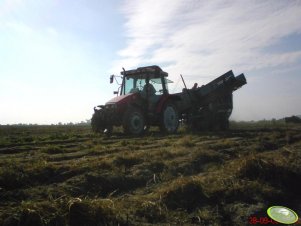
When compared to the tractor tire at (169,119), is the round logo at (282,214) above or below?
below

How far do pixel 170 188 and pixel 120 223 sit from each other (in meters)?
1.20

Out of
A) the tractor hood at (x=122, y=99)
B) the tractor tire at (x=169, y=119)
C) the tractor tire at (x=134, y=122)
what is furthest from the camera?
the tractor tire at (x=169, y=119)

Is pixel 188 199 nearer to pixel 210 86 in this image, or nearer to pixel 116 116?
pixel 116 116

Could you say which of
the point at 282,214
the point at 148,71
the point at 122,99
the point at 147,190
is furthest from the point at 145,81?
the point at 282,214

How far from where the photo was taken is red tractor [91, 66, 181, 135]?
46.5ft

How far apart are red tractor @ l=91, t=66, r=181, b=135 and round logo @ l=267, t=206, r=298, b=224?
9665 millimetres

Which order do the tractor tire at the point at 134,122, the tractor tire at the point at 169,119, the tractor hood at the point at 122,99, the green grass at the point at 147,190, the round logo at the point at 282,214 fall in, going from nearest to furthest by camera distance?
the green grass at the point at 147,190 → the round logo at the point at 282,214 → the tractor tire at the point at 134,122 → the tractor hood at the point at 122,99 → the tractor tire at the point at 169,119

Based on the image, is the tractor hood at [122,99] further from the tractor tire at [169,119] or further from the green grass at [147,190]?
the green grass at [147,190]

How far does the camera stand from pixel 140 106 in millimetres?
14859

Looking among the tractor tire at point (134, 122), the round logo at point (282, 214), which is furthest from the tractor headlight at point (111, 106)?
the round logo at point (282, 214)

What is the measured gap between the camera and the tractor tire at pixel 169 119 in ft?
50.8

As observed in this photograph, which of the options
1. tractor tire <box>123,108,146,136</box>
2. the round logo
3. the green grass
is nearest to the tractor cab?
tractor tire <box>123,108,146,136</box>

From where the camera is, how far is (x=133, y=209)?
4.36m

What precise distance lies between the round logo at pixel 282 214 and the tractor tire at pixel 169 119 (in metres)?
10.8
